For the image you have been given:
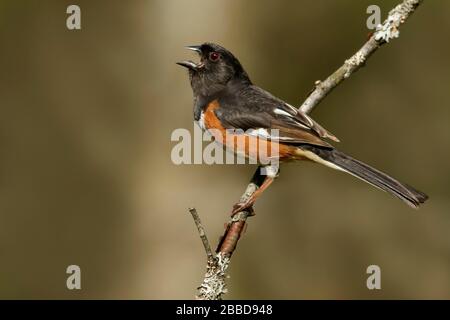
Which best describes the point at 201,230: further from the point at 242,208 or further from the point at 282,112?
the point at 282,112

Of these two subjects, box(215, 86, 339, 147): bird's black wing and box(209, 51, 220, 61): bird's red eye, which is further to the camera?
box(209, 51, 220, 61): bird's red eye

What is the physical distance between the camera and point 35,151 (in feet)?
25.5

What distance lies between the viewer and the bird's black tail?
404cm

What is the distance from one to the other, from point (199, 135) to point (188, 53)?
4.33 ft

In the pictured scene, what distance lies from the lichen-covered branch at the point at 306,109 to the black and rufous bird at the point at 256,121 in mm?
110

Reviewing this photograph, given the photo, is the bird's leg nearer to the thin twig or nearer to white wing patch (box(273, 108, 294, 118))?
white wing patch (box(273, 108, 294, 118))

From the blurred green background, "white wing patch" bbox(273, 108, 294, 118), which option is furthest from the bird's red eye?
the blurred green background

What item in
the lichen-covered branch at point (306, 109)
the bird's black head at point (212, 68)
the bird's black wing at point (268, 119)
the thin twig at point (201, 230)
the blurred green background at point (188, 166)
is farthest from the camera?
the blurred green background at point (188, 166)

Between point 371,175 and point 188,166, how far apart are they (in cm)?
A: 289

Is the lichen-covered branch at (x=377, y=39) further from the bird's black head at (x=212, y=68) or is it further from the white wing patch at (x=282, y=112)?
the bird's black head at (x=212, y=68)

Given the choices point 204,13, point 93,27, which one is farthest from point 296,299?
point 93,27

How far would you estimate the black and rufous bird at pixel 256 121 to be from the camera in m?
4.25

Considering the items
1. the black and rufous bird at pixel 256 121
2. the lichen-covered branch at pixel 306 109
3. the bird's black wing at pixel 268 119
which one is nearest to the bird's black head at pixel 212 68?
the black and rufous bird at pixel 256 121

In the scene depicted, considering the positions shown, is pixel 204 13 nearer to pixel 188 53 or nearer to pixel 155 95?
pixel 188 53
